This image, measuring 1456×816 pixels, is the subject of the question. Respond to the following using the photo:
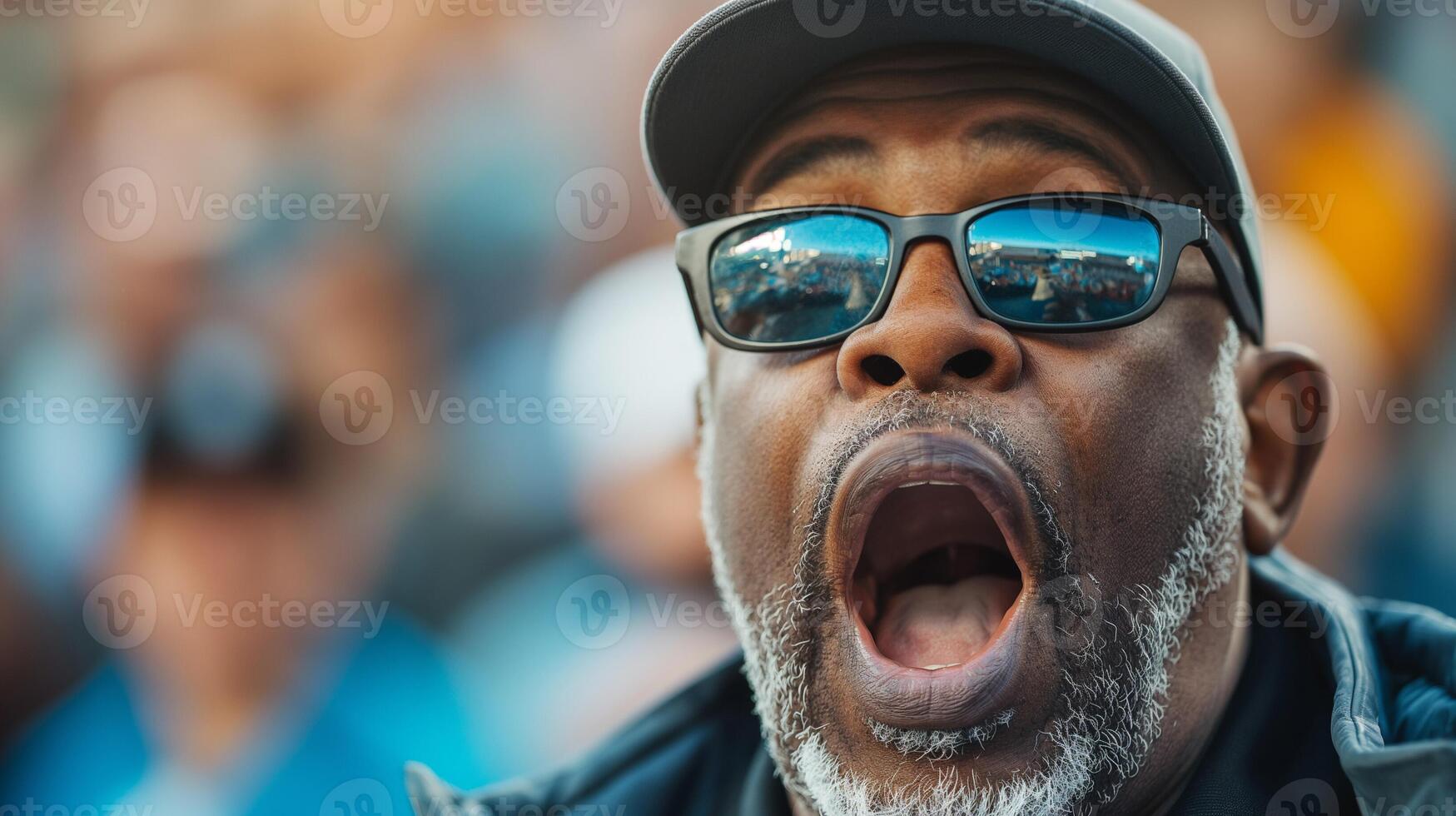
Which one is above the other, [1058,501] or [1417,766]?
[1058,501]

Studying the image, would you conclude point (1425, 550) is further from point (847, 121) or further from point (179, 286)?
point (179, 286)

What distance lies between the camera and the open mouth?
1.72 m

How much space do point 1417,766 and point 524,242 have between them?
318cm

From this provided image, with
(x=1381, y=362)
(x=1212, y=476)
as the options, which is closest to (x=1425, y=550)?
(x=1381, y=362)

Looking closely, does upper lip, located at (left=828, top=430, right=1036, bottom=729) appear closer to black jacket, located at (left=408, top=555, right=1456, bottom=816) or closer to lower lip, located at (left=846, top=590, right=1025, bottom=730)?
lower lip, located at (left=846, top=590, right=1025, bottom=730)

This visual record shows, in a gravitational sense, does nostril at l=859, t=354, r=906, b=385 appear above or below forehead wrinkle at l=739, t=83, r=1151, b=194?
below

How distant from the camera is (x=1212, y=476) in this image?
177 centimetres
